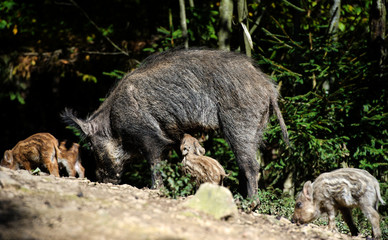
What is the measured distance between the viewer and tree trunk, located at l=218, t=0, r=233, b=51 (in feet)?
23.4

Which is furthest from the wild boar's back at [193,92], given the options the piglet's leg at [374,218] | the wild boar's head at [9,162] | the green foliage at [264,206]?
the piglet's leg at [374,218]

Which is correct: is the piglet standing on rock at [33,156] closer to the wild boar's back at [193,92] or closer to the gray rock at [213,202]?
the wild boar's back at [193,92]

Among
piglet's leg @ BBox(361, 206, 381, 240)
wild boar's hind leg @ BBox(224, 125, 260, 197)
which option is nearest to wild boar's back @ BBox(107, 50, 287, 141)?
wild boar's hind leg @ BBox(224, 125, 260, 197)

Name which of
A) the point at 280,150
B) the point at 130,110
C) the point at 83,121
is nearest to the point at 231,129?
the point at 130,110

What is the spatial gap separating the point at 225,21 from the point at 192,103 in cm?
217

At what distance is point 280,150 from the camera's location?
23.9ft

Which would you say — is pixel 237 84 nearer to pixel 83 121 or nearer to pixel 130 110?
pixel 130 110

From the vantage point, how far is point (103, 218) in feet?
10.0

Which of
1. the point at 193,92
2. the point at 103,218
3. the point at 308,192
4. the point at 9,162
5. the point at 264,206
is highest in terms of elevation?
the point at 193,92

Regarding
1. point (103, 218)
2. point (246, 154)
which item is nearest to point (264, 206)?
point (246, 154)

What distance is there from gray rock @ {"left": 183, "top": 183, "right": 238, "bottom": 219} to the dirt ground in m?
0.08

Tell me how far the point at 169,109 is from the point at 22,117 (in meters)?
6.17

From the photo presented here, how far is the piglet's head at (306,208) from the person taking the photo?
4629 millimetres

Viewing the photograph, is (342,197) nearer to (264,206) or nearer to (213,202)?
(264,206)
